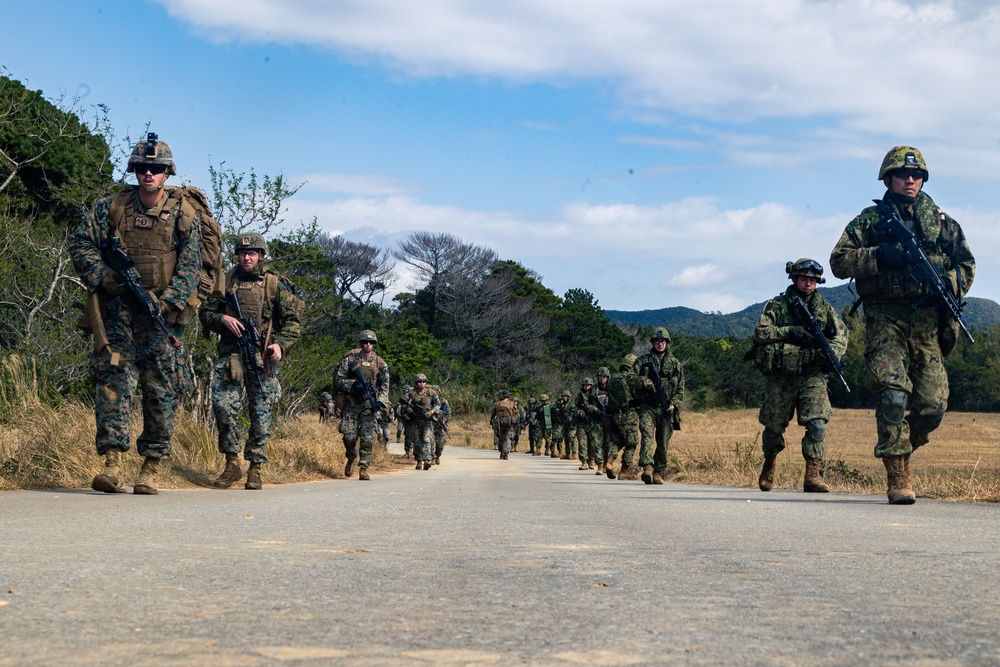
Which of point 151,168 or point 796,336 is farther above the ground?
point 151,168

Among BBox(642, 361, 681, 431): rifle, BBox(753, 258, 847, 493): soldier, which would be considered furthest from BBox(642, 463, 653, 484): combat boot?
BBox(753, 258, 847, 493): soldier

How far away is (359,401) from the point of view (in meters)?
15.9

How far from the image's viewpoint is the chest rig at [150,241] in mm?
8492

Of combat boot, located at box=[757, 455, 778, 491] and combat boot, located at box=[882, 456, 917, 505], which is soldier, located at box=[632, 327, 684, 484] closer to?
combat boot, located at box=[757, 455, 778, 491]

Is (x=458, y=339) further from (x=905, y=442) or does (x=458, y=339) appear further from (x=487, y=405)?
(x=905, y=442)

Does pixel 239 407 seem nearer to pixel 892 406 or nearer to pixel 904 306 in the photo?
pixel 892 406

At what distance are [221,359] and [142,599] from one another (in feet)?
24.1

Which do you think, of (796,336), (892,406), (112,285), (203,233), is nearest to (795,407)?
(796,336)

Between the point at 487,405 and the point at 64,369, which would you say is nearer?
the point at 64,369

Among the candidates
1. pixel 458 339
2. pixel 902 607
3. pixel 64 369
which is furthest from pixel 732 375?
pixel 902 607

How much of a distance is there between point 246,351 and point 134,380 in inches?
89.4

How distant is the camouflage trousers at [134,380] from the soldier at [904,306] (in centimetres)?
517

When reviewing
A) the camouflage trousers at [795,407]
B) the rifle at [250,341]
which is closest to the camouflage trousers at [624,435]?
the camouflage trousers at [795,407]

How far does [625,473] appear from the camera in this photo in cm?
1688
